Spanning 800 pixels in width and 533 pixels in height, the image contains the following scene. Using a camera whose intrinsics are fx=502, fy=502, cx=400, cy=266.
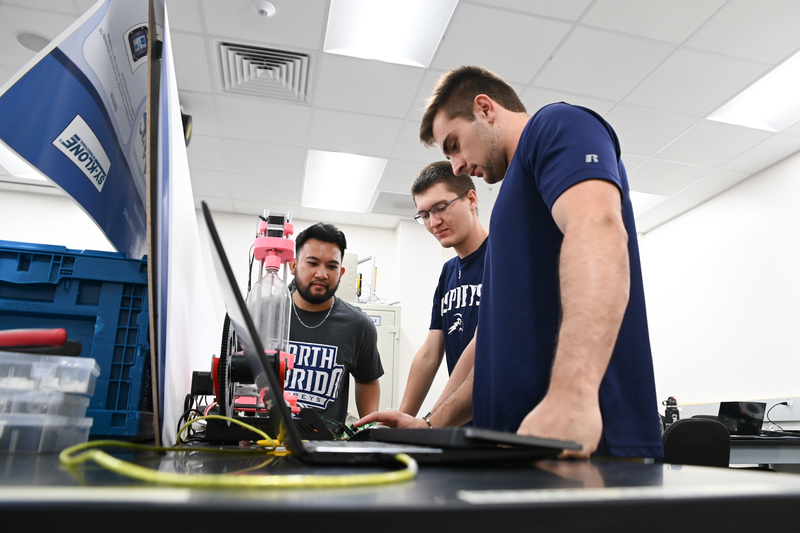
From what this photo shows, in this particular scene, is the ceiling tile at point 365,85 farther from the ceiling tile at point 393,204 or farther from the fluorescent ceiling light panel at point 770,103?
the fluorescent ceiling light panel at point 770,103

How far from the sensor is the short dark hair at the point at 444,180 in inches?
72.8

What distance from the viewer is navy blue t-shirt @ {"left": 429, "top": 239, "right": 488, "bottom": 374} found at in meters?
1.56

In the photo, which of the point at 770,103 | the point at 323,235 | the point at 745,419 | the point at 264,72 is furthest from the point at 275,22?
the point at 745,419

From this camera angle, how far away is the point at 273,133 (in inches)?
143

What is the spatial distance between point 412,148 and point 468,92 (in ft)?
8.76

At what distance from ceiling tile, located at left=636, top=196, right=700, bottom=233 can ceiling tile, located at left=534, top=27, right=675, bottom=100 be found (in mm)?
1841

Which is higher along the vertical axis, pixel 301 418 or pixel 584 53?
pixel 584 53

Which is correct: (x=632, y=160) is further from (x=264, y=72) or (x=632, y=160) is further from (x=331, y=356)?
(x=331, y=356)

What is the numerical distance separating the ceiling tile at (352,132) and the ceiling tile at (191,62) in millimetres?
718

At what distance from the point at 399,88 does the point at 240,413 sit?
102 inches

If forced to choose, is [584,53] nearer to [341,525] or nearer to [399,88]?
[399,88]

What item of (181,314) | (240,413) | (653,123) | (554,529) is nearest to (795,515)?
(554,529)

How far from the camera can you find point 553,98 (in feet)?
10.5

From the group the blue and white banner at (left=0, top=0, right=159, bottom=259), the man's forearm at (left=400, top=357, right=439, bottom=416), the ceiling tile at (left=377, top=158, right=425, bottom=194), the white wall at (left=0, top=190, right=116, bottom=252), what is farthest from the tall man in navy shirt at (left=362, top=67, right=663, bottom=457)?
the white wall at (left=0, top=190, right=116, bottom=252)
